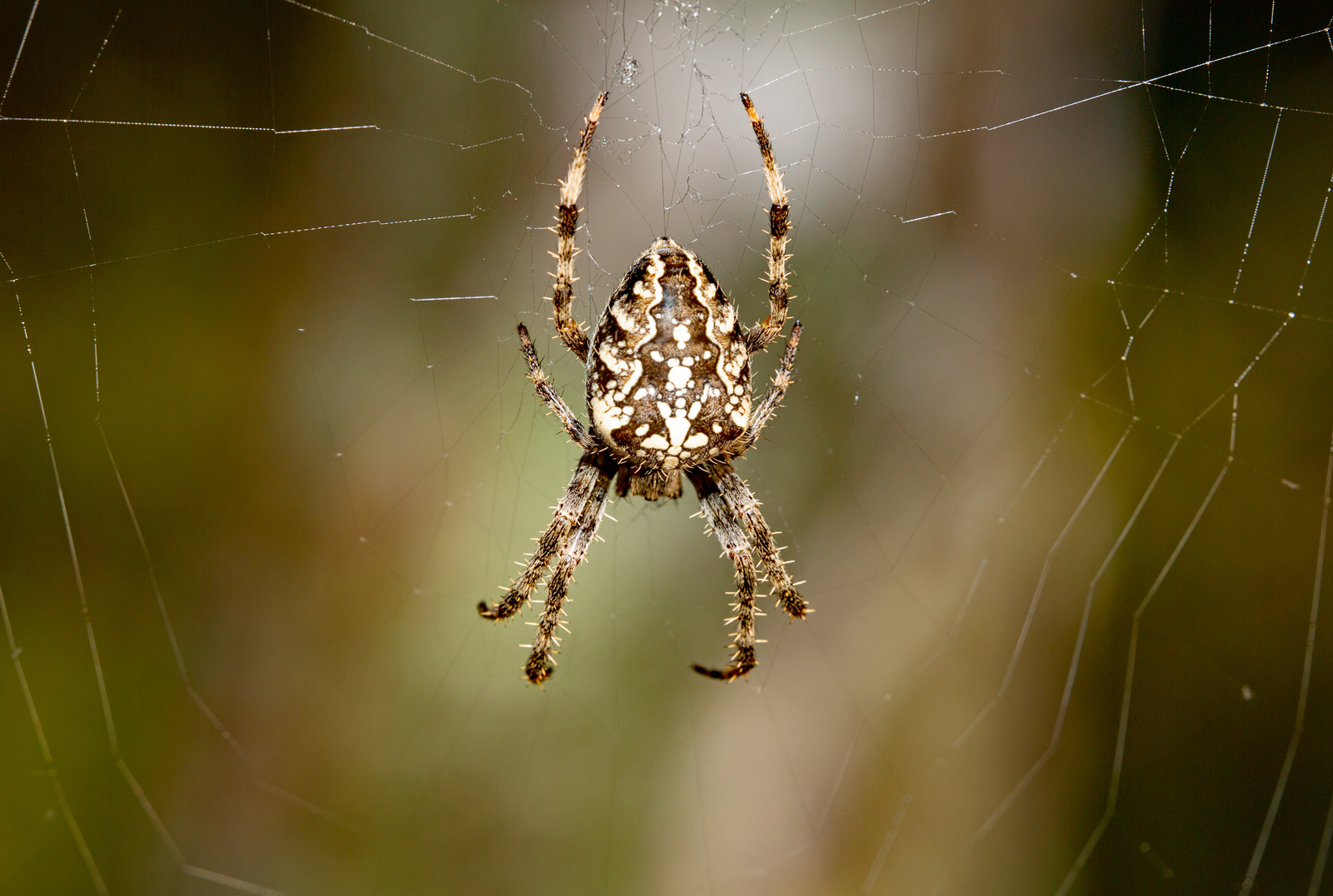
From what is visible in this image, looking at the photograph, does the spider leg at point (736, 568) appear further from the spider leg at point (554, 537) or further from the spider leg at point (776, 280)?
the spider leg at point (776, 280)

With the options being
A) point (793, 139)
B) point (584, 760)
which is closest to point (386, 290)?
point (793, 139)

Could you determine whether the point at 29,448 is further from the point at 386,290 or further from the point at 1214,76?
the point at 1214,76

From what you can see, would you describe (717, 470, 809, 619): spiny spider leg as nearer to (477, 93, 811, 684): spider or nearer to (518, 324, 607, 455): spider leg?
(477, 93, 811, 684): spider

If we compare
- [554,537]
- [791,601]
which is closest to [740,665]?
[791,601]

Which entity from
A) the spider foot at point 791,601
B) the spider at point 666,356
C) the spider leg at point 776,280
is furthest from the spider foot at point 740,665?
the spider leg at point 776,280

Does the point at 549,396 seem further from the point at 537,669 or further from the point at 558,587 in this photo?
the point at 537,669

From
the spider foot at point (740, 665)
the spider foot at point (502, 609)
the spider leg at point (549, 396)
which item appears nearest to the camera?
the spider leg at point (549, 396)

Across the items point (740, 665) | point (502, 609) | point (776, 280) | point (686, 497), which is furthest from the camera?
point (686, 497)
